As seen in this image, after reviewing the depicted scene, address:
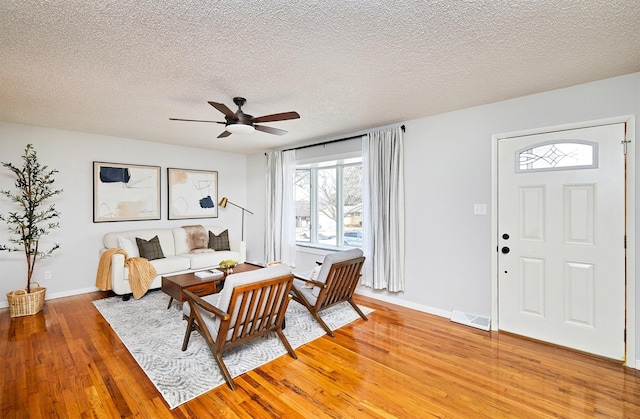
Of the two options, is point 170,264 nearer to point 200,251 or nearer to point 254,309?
point 200,251

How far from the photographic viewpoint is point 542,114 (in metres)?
2.95

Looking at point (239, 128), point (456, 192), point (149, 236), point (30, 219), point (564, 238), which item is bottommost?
point (149, 236)

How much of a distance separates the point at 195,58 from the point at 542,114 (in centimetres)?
320

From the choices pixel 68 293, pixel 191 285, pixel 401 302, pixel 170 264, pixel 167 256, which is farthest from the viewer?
pixel 167 256

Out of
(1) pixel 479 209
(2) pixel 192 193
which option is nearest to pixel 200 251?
(2) pixel 192 193

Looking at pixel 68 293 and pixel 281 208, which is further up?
pixel 281 208

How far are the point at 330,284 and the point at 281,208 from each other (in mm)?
2620

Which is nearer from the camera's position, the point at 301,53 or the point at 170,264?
the point at 301,53

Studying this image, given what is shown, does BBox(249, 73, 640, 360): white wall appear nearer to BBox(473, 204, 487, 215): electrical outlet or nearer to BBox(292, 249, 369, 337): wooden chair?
BBox(473, 204, 487, 215): electrical outlet

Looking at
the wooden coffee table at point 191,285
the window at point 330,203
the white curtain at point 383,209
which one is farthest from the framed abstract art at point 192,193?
the white curtain at point 383,209

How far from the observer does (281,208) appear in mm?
5547

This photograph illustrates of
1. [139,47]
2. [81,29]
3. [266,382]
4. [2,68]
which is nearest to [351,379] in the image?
[266,382]

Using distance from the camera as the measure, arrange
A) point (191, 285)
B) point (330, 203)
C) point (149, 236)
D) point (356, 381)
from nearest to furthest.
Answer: point (356, 381) < point (191, 285) < point (149, 236) < point (330, 203)

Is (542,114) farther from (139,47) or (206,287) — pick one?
(206,287)
